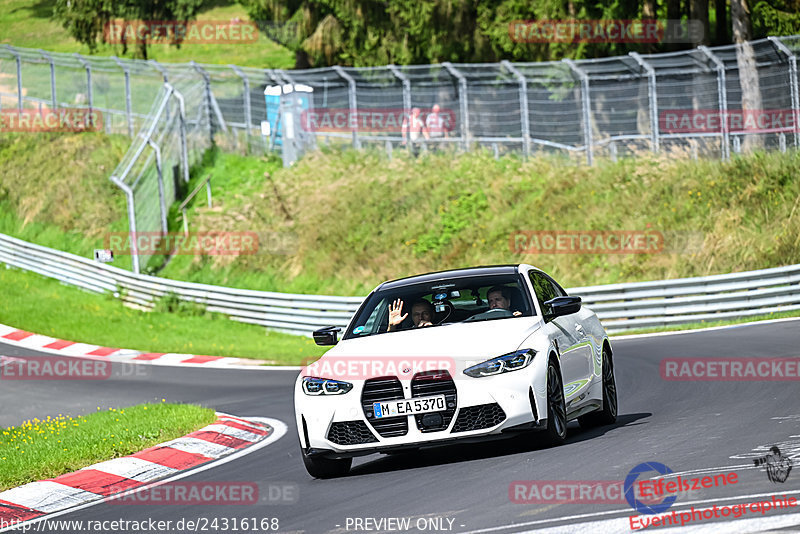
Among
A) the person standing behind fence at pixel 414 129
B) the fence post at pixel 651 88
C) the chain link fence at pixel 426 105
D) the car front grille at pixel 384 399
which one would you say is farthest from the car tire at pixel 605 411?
the person standing behind fence at pixel 414 129

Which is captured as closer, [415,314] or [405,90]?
[415,314]

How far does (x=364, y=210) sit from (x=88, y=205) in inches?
395

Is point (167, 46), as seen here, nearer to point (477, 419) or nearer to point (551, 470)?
point (477, 419)

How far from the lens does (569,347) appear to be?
1021 centimetres

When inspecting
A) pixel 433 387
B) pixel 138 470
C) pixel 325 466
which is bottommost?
pixel 138 470

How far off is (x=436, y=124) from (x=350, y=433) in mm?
24663

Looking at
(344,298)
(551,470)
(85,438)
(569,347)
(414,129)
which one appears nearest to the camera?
(551,470)

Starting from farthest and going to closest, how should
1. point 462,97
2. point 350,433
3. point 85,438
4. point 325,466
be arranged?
point 462,97
point 85,438
point 325,466
point 350,433

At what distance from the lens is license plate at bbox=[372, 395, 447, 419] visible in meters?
9.09

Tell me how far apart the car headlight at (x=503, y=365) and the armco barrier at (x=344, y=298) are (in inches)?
533

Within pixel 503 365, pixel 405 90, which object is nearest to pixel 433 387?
pixel 503 365

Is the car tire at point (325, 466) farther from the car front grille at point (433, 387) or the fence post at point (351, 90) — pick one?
the fence post at point (351, 90)

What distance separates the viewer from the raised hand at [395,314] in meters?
10.2

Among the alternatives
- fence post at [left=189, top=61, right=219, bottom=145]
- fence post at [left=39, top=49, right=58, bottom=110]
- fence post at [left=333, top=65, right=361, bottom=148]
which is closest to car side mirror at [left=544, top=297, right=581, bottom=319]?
→ fence post at [left=333, top=65, right=361, bottom=148]
